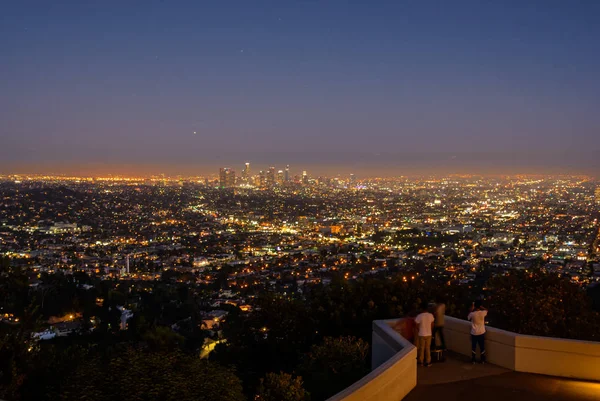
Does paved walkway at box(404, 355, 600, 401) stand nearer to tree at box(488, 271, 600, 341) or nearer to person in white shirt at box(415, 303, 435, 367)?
person in white shirt at box(415, 303, 435, 367)

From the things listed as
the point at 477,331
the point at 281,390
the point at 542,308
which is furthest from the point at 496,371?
the point at 542,308

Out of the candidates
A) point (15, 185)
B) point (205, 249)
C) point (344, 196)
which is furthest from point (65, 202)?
point (344, 196)

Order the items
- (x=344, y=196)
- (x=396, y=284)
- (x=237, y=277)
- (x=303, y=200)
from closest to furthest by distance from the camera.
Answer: (x=396, y=284)
(x=237, y=277)
(x=303, y=200)
(x=344, y=196)

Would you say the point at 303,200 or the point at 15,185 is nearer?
the point at 15,185

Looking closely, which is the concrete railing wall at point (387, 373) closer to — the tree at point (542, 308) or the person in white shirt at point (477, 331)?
the person in white shirt at point (477, 331)

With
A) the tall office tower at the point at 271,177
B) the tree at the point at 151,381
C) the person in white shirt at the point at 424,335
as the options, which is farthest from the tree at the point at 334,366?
the tall office tower at the point at 271,177

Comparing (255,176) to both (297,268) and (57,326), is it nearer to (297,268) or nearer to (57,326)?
(297,268)

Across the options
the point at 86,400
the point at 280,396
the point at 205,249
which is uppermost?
the point at 86,400
